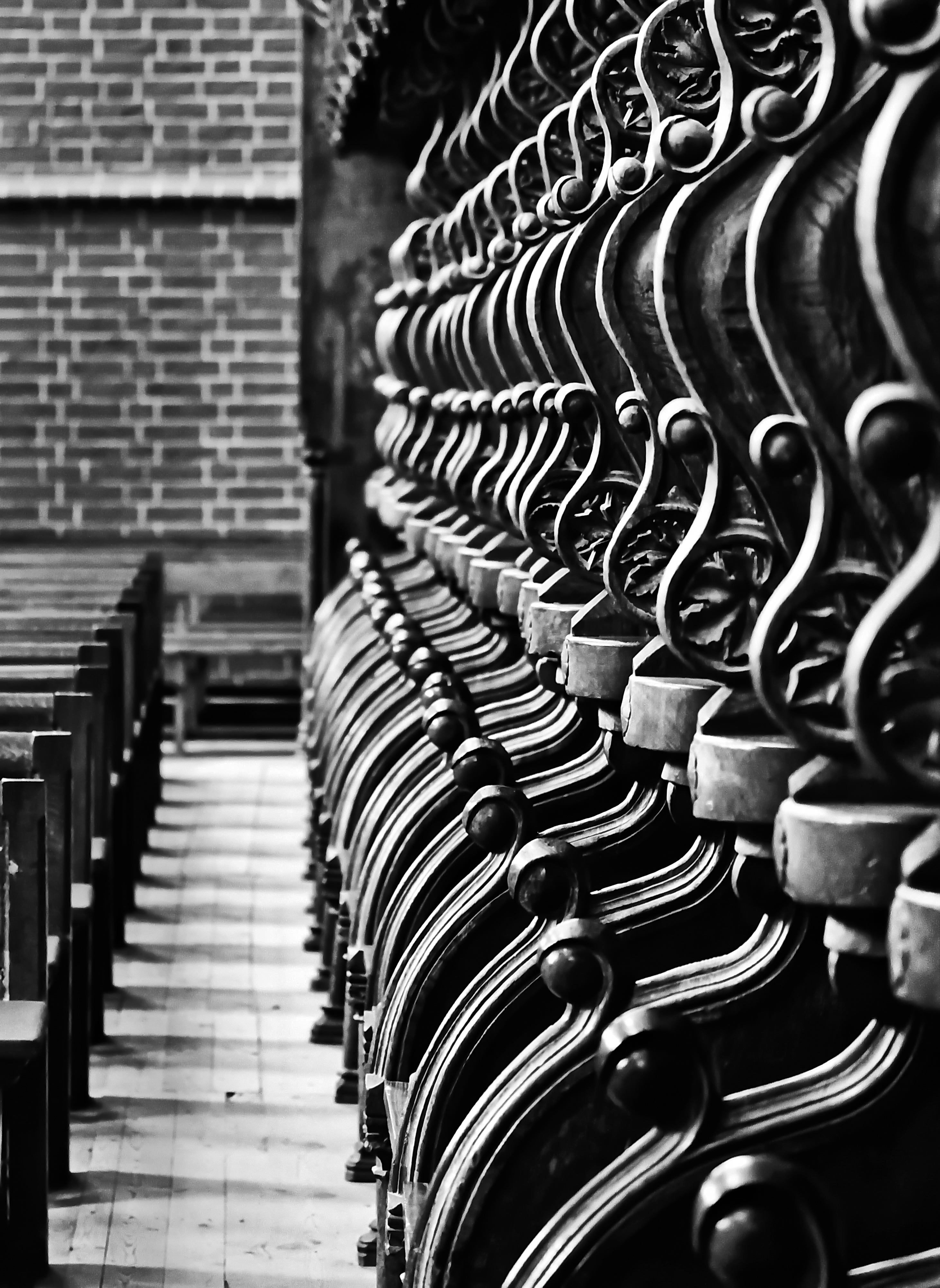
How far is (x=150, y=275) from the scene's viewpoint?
27.3ft

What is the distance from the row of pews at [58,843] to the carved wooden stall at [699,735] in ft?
1.44

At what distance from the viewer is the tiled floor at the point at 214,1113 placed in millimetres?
2641

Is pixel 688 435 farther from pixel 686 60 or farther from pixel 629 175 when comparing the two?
pixel 686 60

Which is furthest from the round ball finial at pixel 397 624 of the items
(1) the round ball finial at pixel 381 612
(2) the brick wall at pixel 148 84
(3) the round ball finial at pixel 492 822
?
(2) the brick wall at pixel 148 84

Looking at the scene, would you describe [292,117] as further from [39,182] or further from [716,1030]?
[716,1030]

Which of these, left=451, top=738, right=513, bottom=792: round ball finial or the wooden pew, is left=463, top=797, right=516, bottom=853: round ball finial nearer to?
left=451, top=738, right=513, bottom=792: round ball finial

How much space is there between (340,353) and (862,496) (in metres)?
5.19

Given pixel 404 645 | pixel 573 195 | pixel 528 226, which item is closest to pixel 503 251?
pixel 528 226

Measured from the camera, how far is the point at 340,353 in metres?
6.12

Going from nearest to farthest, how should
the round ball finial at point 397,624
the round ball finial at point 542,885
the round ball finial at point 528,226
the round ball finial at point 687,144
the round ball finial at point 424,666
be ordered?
1. the round ball finial at point 687,144
2. the round ball finial at point 542,885
3. the round ball finial at point 528,226
4. the round ball finial at point 424,666
5. the round ball finial at point 397,624

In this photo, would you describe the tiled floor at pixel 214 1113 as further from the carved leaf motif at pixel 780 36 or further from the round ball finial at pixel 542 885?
the carved leaf motif at pixel 780 36

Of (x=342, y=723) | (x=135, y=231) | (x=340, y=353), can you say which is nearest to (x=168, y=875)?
(x=342, y=723)

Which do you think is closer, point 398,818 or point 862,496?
point 862,496

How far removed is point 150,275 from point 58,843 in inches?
228
